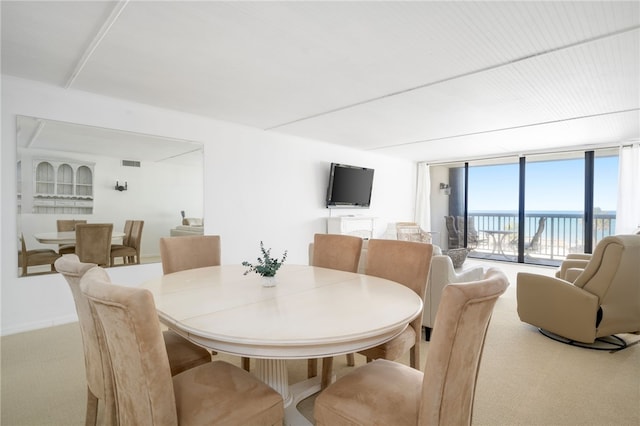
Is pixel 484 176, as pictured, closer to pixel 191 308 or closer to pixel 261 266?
pixel 261 266

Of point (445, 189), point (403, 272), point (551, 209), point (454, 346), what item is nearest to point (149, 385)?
point (454, 346)

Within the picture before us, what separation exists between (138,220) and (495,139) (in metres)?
5.66

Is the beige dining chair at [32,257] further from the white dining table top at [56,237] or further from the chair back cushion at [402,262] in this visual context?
the chair back cushion at [402,262]

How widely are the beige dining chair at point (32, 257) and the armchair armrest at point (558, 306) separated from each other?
4.81 meters

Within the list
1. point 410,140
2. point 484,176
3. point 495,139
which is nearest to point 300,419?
point 410,140

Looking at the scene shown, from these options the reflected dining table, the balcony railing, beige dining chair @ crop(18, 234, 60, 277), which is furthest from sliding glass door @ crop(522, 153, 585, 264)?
beige dining chair @ crop(18, 234, 60, 277)

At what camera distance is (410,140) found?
19.2ft

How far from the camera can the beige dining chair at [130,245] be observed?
3.81m

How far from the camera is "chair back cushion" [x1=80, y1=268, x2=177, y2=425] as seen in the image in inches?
38.5

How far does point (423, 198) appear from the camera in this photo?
823 cm

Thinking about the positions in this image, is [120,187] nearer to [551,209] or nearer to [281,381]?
[281,381]

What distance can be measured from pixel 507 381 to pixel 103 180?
4341 millimetres

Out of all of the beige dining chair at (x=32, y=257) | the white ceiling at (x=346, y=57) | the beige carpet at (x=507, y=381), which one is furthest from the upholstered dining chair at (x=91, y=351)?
the beige dining chair at (x=32, y=257)

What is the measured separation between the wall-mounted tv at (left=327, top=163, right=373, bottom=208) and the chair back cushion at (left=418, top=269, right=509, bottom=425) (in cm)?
506
